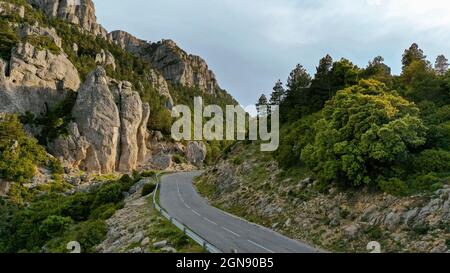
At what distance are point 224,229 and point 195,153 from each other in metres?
87.3

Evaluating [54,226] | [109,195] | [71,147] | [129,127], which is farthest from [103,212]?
[129,127]

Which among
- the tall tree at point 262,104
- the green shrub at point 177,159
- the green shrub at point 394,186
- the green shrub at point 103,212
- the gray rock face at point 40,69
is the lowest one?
the green shrub at point 103,212

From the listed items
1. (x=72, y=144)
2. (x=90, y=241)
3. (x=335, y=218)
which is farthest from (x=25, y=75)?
(x=335, y=218)

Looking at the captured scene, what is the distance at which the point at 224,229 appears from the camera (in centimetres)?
2934

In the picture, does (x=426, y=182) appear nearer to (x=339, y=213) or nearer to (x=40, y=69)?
(x=339, y=213)

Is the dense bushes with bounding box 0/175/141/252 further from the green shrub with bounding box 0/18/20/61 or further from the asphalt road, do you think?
the green shrub with bounding box 0/18/20/61

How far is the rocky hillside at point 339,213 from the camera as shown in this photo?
71.5ft

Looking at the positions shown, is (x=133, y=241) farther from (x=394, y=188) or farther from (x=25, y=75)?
(x=25, y=75)

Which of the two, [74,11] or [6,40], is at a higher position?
[74,11]

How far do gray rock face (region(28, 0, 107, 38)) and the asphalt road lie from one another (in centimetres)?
13025

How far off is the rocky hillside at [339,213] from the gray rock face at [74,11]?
13778cm

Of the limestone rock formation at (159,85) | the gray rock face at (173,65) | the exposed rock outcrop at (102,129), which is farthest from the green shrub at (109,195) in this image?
the gray rock face at (173,65)

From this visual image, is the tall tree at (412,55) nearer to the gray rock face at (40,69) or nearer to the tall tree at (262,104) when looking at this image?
the tall tree at (262,104)

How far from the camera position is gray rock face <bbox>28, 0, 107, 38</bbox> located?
147750 mm
